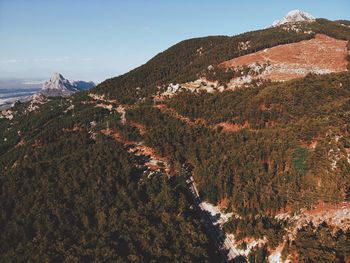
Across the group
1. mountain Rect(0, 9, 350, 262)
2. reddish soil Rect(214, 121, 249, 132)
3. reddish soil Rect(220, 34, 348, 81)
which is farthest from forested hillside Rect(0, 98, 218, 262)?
reddish soil Rect(220, 34, 348, 81)

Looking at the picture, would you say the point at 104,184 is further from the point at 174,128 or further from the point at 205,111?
the point at 205,111

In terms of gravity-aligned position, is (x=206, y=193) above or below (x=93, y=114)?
below

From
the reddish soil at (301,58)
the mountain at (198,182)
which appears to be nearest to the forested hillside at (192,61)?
the reddish soil at (301,58)

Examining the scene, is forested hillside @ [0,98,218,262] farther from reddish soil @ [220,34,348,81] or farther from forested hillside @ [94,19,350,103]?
reddish soil @ [220,34,348,81]

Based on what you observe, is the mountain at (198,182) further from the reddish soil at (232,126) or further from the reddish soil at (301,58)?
the reddish soil at (301,58)

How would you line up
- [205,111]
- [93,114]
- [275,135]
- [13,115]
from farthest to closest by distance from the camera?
1. [13,115]
2. [93,114]
3. [205,111]
4. [275,135]

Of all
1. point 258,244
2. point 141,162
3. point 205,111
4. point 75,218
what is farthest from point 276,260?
point 205,111
